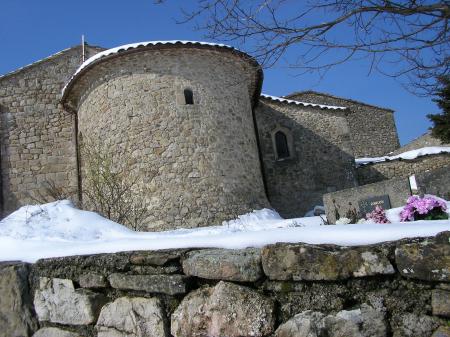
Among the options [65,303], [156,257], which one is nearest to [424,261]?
[156,257]

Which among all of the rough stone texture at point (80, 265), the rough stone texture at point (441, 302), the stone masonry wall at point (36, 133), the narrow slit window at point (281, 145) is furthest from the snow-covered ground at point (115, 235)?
the narrow slit window at point (281, 145)

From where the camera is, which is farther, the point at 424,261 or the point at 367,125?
the point at 367,125

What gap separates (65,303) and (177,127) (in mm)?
7938

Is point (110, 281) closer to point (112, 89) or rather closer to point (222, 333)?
point (222, 333)

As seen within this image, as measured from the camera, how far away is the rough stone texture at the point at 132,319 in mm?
2498

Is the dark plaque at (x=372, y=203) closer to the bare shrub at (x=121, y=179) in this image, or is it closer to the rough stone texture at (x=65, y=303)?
the bare shrub at (x=121, y=179)

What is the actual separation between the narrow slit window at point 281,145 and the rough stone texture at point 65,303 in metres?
12.2

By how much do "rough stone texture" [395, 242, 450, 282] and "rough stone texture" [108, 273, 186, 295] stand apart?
1.15 meters

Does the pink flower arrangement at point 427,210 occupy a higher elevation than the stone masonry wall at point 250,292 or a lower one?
higher

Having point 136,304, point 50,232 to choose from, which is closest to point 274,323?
point 136,304

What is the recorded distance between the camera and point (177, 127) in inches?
416

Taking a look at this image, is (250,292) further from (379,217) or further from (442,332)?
(379,217)

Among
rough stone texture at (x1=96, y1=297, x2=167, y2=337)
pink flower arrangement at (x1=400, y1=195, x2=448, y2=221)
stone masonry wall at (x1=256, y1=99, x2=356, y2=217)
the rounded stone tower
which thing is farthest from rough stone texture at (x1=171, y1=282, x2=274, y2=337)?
stone masonry wall at (x1=256, y1=99, x2=356, y2=217)

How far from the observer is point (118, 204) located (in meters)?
8.72
